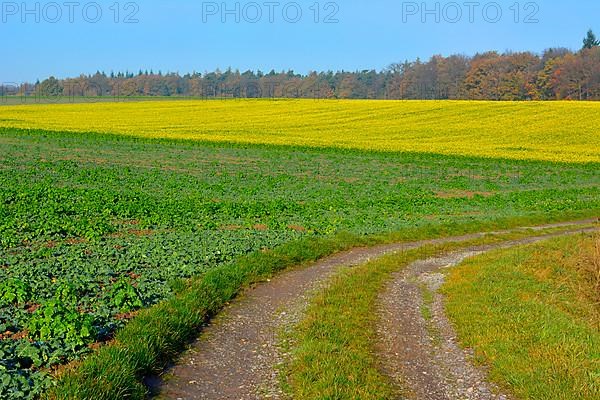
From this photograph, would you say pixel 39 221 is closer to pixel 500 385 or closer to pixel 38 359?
pixel 38 359

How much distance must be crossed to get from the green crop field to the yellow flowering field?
6.71 meters

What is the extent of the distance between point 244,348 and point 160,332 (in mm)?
1160

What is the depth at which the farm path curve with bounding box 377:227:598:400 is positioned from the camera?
25.8 feet

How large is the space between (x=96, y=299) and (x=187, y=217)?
35.9 ft

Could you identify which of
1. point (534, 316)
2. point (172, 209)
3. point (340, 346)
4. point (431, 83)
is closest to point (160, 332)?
point (340, 346)

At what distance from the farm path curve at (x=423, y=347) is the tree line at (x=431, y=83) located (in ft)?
376

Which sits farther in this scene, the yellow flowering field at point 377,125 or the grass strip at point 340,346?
the yellow flowering field at point 377,125

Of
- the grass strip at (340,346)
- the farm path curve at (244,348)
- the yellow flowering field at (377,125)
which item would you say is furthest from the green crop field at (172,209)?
the yellow flowering field at (377,125)

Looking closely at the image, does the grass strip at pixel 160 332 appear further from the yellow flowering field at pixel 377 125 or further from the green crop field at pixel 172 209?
the yellow flowering field at pixel 377 125

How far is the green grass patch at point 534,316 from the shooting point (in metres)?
7.96

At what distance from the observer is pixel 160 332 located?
Result: 29.4 feet

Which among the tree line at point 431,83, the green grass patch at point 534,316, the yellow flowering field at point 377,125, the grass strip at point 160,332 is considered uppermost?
the tree line at point 431,83

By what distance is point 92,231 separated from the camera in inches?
688

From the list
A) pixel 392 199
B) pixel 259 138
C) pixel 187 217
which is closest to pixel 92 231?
pixel 187 217
